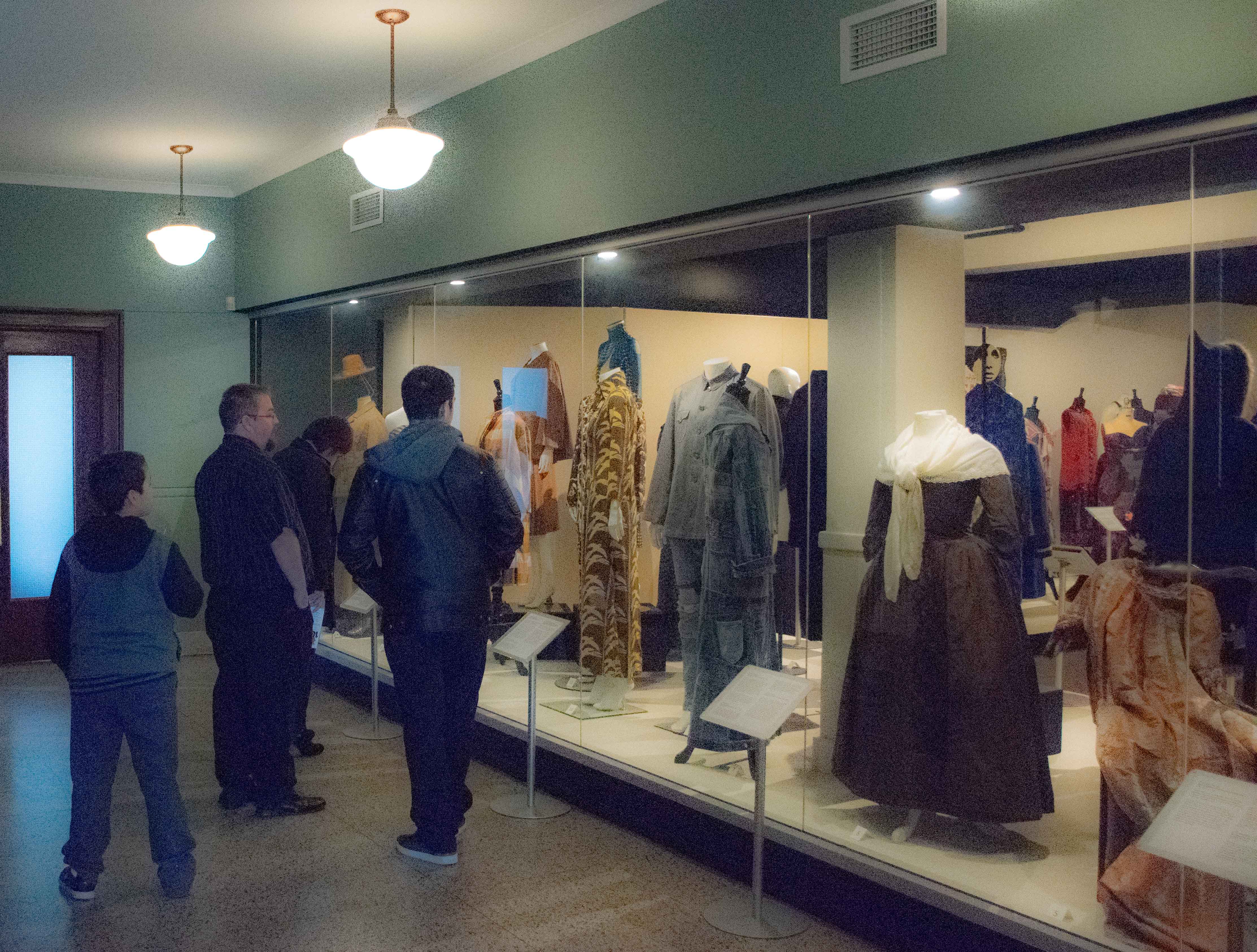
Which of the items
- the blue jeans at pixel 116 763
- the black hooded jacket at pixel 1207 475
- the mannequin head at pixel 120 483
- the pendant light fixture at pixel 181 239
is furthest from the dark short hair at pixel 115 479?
the pendant light fixture at pixel 181 239

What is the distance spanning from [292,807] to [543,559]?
1421 mm

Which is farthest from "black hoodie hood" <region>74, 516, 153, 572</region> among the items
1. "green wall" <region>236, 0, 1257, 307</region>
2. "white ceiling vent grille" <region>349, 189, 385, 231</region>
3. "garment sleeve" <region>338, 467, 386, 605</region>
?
"white ceiling vent grille" <region>349, 189, 385, 231</region>

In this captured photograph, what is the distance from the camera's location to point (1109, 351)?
2.77 metres

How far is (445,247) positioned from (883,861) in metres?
3.48

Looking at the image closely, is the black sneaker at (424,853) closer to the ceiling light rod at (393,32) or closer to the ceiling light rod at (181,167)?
the ceiling light rod at (393,32)

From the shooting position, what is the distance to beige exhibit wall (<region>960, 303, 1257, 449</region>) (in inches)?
101

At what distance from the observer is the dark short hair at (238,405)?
4.09m

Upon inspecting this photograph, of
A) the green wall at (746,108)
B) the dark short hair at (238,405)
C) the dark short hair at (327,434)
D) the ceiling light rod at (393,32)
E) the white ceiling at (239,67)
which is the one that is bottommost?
the dark short hair at (327,434)

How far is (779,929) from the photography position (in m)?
3.38

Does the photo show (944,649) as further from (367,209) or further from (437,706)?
(367,209)

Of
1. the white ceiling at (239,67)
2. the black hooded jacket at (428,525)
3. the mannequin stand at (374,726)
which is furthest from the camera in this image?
the mannequin stand at (374,726)

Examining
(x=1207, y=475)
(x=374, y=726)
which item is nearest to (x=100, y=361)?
(x=374, y=726)

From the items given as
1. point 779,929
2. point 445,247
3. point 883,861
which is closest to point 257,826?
point 779,929

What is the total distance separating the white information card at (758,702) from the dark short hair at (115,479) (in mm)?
1786
